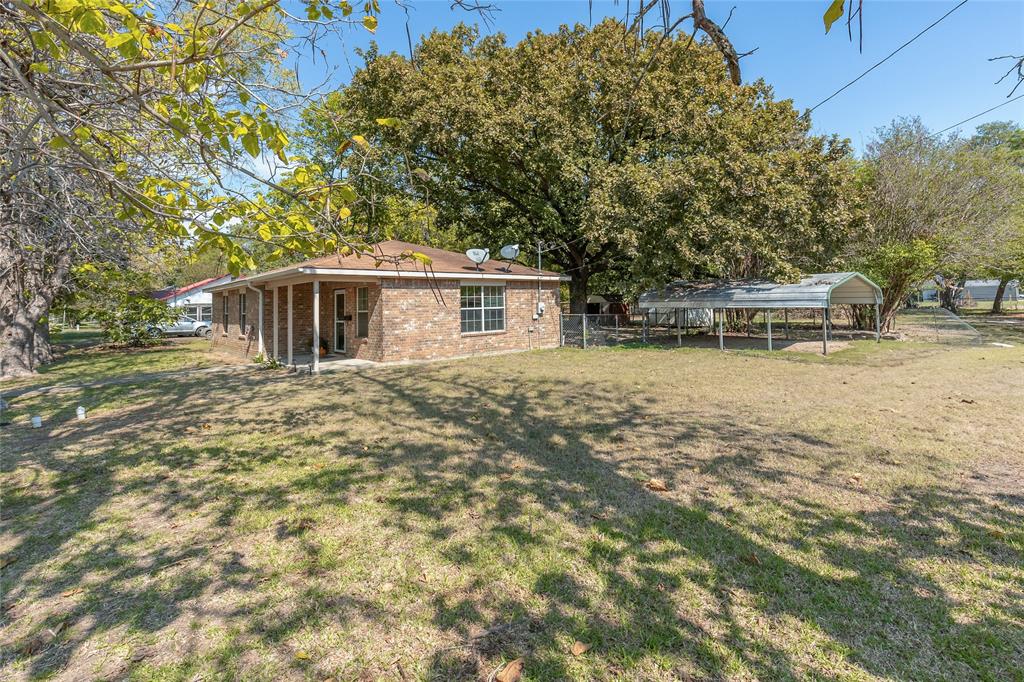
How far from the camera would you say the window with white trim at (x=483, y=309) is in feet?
49.2

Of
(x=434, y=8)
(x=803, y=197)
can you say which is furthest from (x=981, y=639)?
(x=803, y=197)

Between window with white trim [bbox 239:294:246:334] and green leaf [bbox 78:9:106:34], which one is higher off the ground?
green leaf [bbox 78:9:106:34]

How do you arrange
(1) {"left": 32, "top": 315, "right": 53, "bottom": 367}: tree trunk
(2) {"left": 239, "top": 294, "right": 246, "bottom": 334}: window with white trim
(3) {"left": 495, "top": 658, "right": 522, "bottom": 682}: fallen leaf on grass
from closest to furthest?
1. (3) {"left": 495, "top": 658, "right": 522, "bottom": 682}: fallen leaf on grass
2. (1) {"left": 32, "top": 315, "right": 53, "bottom": 367}: tree trunk
3. (2) {"left": 239, "top": 294, "right": 246, "bottom": 334}: window with white trim

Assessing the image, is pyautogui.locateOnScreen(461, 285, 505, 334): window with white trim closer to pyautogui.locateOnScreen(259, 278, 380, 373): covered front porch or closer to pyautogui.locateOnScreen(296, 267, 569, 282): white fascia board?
pyautogui.locateOnScreen(296, 267, 569, 282): white fascia board

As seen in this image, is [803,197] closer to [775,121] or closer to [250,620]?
[775,121]

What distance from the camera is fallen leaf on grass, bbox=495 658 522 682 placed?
2.07 metres

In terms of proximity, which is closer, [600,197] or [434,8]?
[434,8]

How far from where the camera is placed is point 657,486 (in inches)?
165

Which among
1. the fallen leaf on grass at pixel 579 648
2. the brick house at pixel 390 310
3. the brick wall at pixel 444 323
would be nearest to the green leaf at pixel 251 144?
the fallen leaf on grass at pixel 579 648

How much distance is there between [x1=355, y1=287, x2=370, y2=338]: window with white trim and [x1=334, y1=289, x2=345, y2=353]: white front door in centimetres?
105

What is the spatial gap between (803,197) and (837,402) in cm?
1014

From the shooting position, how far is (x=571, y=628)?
243 centimetres

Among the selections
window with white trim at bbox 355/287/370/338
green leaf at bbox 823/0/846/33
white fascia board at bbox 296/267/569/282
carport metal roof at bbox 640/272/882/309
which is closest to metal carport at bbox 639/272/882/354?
carport metal roof at bbox 640/272/882/309

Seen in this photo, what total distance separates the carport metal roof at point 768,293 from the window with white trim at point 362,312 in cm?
1013
